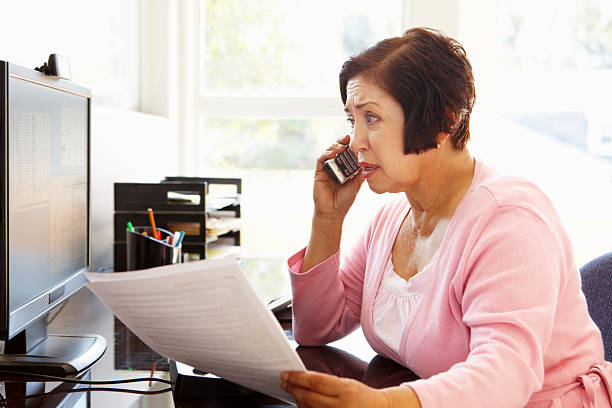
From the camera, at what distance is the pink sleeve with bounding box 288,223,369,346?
1204 mm

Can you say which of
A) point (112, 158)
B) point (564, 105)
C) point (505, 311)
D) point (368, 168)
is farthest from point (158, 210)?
point (564, 105)

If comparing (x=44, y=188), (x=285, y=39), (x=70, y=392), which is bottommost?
(x=70, y=392)

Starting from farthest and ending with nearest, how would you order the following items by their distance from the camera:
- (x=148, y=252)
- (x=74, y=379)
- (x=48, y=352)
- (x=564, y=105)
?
1. (x=564, y=105)
2. (x=148, y=252)
3. (x=48, y=352)
4. (x=74, y=379)

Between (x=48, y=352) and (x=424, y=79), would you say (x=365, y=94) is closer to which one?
(x=424, y=79)

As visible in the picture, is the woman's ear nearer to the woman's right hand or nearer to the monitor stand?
the woman's right hand

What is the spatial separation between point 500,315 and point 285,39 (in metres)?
2.43

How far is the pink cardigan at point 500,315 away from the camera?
77 centimetres

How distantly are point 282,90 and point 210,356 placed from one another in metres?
2.31

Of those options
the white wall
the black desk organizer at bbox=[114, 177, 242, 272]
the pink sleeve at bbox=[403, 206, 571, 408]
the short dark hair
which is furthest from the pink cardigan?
the white wall

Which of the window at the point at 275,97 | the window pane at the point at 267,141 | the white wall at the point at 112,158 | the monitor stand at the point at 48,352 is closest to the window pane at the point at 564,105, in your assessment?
the window at the point at 275,97

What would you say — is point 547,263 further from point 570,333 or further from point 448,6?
point 448,6

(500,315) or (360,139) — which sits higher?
(360,139)

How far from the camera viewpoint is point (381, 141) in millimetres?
1067

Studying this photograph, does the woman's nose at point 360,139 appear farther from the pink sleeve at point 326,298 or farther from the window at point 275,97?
the window at point 275,97
